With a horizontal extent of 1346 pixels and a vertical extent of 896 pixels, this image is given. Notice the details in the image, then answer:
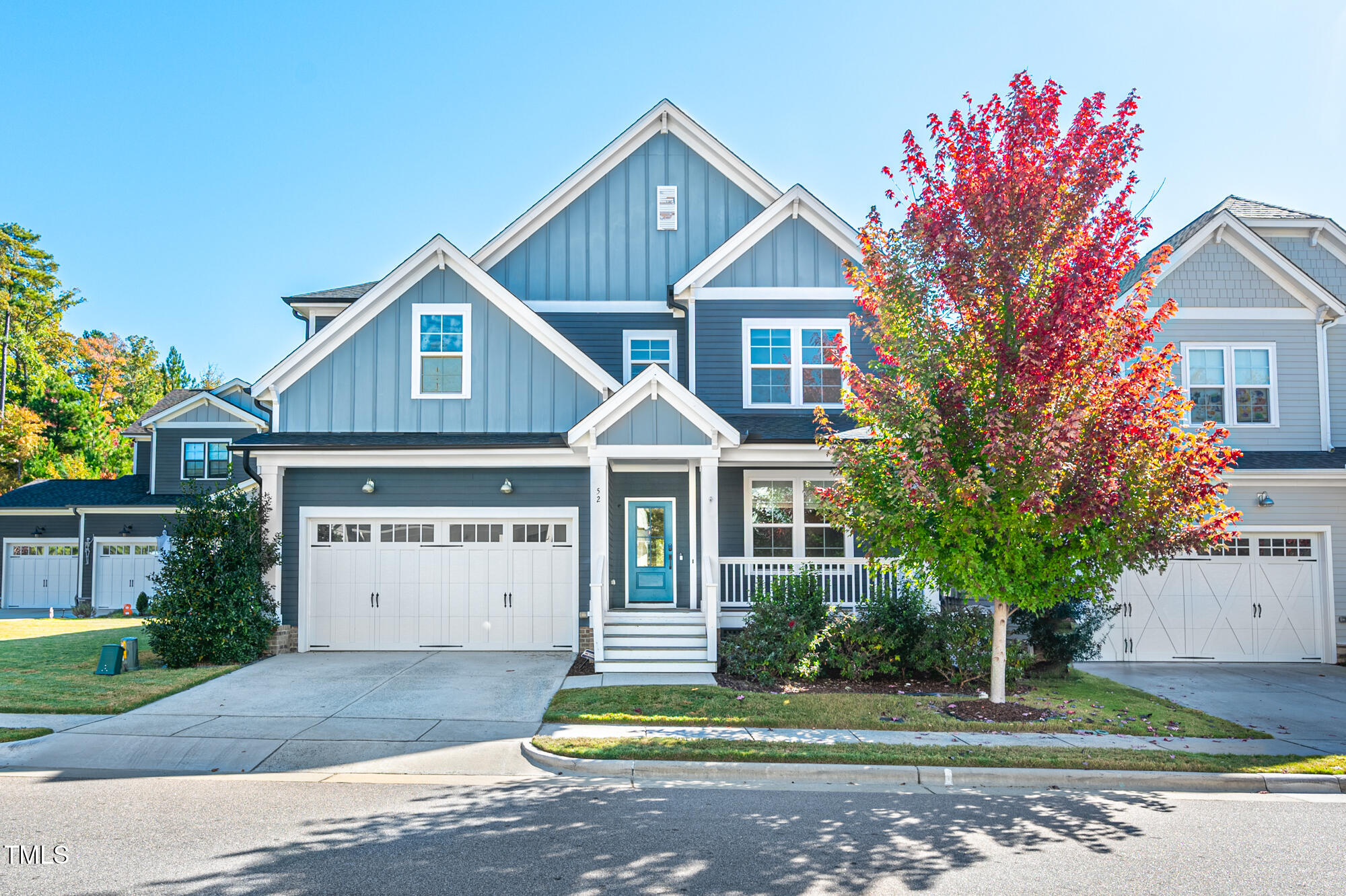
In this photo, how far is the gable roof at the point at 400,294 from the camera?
48.4 feet

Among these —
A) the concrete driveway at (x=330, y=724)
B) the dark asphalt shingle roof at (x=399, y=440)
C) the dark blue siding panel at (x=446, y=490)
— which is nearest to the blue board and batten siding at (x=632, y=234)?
the dark asphalt shingle roof at (x=399, y=440)

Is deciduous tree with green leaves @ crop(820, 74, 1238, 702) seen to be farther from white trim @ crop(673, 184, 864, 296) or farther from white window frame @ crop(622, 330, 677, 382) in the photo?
white window frame @ crop(622, 330, 677, 382)

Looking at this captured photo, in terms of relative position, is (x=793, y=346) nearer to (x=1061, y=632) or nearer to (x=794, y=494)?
(x=794, y=494)

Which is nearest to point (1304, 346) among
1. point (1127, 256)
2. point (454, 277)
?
point (1127, 256)

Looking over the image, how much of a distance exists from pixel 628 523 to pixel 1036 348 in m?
8.90

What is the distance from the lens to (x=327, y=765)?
8328 mm

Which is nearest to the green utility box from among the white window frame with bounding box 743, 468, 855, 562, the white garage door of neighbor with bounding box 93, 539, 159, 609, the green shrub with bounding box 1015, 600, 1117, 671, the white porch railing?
the white porch railing

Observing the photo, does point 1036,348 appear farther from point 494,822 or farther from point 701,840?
point 494,822

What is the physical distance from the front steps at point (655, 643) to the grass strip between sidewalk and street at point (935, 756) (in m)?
4.14

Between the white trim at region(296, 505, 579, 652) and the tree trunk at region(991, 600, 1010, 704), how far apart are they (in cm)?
699

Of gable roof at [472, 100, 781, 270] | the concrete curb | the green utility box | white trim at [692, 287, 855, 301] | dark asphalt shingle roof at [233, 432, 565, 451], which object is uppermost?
gable roof at [472, 100, 781, 270]

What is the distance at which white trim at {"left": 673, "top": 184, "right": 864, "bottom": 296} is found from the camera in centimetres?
1620

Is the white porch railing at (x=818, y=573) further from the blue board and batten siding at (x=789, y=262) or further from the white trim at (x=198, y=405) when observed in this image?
the white trim at (x=198, y=405)

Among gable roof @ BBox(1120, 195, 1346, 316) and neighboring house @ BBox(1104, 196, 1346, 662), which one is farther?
gable roof @ BBox(1120, 195, 1346, 316)
